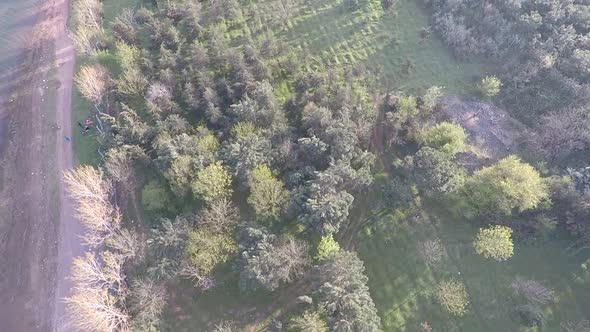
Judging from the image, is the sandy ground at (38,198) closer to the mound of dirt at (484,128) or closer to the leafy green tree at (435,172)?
the leafy green tree at (435,172)

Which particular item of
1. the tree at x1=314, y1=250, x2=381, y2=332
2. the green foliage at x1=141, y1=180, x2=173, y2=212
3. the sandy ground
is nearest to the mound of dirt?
the tree at x1=314, y1=250, x2=381, y2=332

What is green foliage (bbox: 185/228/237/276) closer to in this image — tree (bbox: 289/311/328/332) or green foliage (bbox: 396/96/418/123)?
tree (bbox: 289/311/328/332)

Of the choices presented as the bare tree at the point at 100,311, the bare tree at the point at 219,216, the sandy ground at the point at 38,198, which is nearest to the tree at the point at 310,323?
the bare tree at the point at 219,216

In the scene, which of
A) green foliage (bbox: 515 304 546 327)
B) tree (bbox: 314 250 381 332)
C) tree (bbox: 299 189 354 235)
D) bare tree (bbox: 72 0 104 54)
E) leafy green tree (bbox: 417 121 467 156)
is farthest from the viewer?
bare tree (bbox: 72 0 104 54)

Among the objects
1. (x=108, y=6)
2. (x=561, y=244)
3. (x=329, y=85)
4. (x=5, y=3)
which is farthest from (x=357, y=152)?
(x=5, y=3)

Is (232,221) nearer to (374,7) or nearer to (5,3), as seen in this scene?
(374,7)

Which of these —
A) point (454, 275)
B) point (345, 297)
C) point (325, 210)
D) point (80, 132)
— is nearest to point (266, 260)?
point (325, 210)
